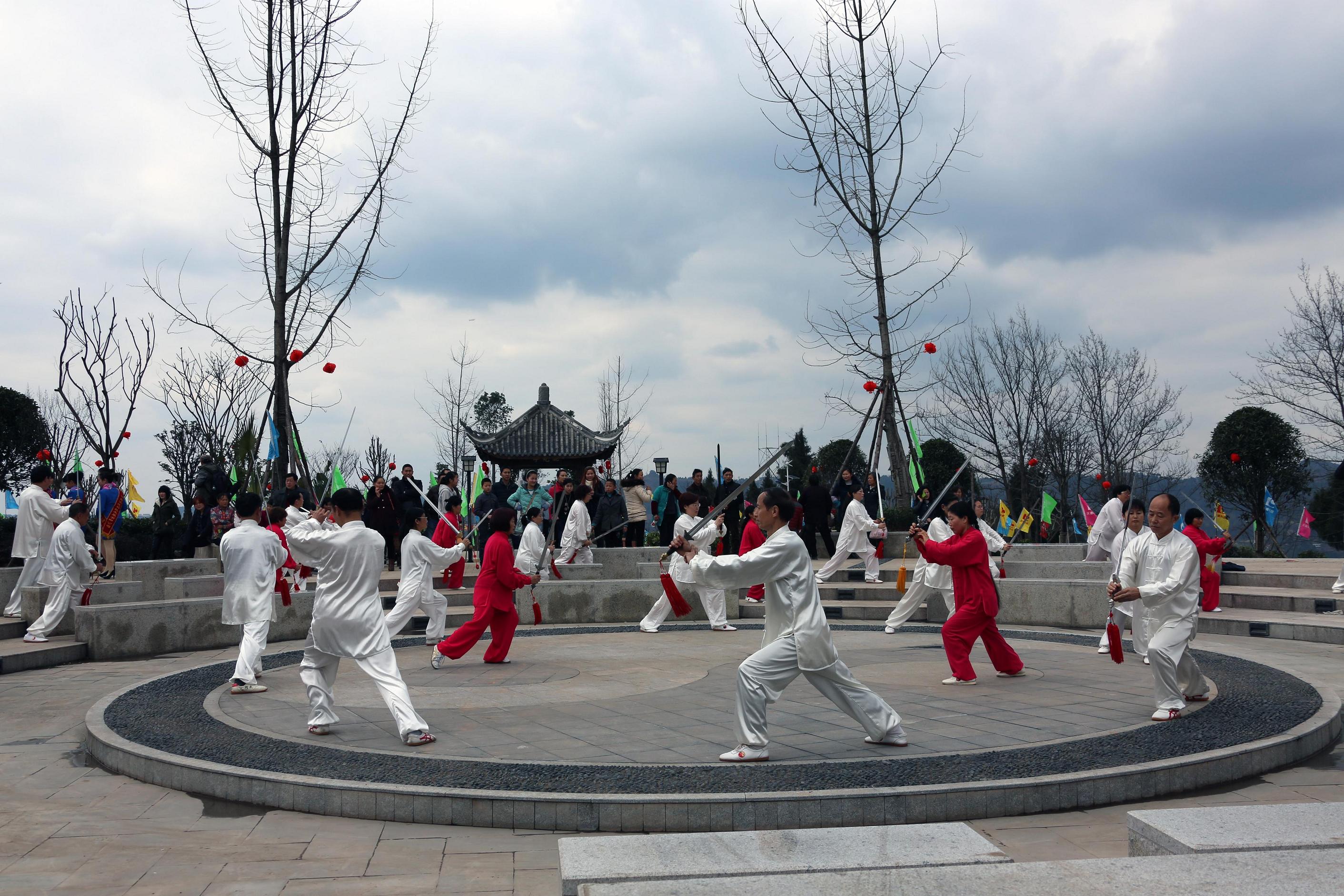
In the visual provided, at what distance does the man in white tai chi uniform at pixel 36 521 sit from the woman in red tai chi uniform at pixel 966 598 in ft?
33.8

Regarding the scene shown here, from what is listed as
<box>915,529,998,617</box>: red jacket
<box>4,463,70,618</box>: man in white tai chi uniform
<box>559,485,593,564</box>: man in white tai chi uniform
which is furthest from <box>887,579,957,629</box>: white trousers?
<box>4,463,70,618</box>: man in white tai chi uniform

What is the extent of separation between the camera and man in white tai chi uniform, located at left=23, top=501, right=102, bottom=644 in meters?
11.4

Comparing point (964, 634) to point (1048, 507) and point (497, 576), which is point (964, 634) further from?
point (1048, 507)

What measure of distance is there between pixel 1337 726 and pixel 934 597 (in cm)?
702

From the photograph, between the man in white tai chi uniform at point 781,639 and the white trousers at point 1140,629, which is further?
the white trousers at point 1140,629

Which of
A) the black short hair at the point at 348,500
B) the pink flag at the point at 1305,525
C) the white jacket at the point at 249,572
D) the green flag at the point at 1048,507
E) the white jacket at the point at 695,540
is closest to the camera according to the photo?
the black short hair at the point at 348,500

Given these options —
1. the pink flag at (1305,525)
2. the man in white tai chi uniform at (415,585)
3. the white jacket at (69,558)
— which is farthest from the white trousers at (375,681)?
the pink flag at (1305,525)

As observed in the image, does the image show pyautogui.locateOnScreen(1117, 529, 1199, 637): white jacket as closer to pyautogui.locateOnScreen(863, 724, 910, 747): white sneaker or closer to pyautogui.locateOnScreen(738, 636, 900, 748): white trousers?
pyautogui.locateOnScreen(863, 724, 910, 747): white sneaker

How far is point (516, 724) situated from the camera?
22.9 ft

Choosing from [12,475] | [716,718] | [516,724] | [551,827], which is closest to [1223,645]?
[716,718]

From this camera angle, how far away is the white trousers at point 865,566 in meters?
15.6

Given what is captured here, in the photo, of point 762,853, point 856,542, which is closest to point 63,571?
point 762,853

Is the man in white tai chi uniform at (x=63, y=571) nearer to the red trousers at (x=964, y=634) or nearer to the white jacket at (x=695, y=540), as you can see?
the white jacket at (x=695, y=540)

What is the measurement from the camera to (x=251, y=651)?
8.60m
